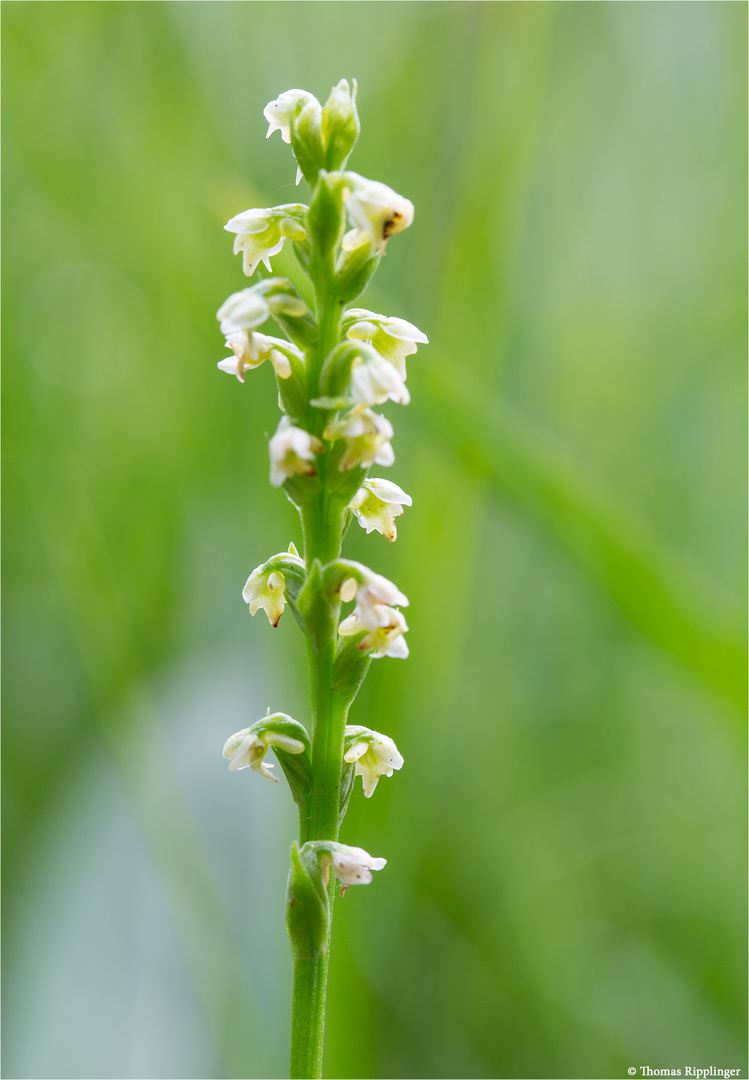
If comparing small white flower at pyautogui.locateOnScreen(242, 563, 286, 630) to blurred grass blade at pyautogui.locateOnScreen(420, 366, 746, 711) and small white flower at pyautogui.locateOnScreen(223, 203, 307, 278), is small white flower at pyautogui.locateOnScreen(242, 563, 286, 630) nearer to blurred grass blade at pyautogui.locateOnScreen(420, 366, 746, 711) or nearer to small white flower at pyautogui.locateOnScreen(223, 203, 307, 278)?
small white flower at pyautogui.locateOnScreen(223, 203, 307, 278)

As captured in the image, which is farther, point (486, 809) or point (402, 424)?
point (486, 809)

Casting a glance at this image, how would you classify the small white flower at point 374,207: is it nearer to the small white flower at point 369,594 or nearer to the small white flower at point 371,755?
the small white flower at point 369,594

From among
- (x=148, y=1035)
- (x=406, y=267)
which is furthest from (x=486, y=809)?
(x=406, y=267)

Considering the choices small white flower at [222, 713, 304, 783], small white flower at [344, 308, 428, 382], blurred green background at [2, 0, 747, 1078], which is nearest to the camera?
small white flower at [222, 713, 304, 783]

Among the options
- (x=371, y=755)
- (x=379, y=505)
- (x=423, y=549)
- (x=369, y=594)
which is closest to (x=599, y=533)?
(x=423, y=549)

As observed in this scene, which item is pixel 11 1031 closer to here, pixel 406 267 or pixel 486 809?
pixel 486 809

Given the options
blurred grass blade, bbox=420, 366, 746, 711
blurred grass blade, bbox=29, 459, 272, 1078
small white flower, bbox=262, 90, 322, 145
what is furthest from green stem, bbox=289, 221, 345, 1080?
blurred grass blade, bbox=29, 459, 272, 1078
